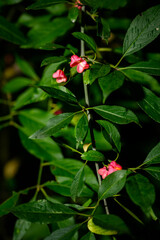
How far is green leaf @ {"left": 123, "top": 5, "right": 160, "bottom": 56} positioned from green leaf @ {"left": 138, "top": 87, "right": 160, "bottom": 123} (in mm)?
154

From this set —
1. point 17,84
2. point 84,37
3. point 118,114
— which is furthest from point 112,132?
point 17,84

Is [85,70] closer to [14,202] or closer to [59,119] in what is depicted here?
[59,119]

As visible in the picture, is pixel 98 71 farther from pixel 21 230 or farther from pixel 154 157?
pixel 21 230

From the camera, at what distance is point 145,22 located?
688 millimetres

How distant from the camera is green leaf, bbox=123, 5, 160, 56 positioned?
0.67 metres

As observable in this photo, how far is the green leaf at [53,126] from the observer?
0.62 meters

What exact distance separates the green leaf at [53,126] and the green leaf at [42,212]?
21 cm

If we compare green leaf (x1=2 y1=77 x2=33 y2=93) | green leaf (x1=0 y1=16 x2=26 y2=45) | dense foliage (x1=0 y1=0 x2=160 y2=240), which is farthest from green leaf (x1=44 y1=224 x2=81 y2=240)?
green leaf (x1=2 y1=77 x2=33 y2=93)

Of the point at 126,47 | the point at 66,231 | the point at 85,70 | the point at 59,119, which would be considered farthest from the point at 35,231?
the point at 126,47

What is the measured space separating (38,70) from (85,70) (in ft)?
3.61

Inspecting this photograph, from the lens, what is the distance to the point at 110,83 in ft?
2.17

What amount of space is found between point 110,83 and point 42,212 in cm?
42

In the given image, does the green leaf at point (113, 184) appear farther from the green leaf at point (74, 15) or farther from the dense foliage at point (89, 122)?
the green leaf at point (74, 15)

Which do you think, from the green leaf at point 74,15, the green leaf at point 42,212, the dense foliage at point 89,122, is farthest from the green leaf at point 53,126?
the green leaf at point 74,15
